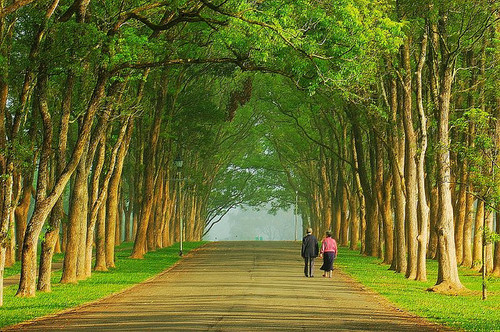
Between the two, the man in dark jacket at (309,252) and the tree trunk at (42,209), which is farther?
the man in dark jacket at (309,252)

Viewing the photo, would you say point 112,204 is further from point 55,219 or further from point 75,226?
point 55,219

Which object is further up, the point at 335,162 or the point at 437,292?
the point at 335,162

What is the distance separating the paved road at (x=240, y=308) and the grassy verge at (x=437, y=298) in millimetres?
584

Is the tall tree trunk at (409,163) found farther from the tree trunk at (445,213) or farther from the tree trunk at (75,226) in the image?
the tree trunk at (75,226)

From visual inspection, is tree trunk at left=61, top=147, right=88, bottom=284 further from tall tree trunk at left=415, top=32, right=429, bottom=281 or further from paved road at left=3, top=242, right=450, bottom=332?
tall tree trunk at left=415, top=32, right=429, bottom=281

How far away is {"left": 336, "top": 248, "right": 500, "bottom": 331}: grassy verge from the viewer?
18570 millimetres

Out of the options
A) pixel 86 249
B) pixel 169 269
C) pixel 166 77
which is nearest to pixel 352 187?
pixel 166 77

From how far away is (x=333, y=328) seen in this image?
16.0 m

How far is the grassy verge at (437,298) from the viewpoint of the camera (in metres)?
18.6

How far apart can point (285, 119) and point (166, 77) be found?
26545mm

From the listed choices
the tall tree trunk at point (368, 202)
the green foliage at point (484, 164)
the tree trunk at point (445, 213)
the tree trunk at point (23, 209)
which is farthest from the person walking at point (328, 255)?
the tree trunk at point (23, 209)

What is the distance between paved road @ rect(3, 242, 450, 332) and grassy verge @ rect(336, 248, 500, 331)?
58cm

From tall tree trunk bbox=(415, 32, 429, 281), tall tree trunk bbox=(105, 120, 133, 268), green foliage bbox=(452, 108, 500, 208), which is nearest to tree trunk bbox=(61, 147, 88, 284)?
tall tree trunk bbox=(105, 120, 133, 268)

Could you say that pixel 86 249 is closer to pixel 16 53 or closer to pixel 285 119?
pixel 16 53
